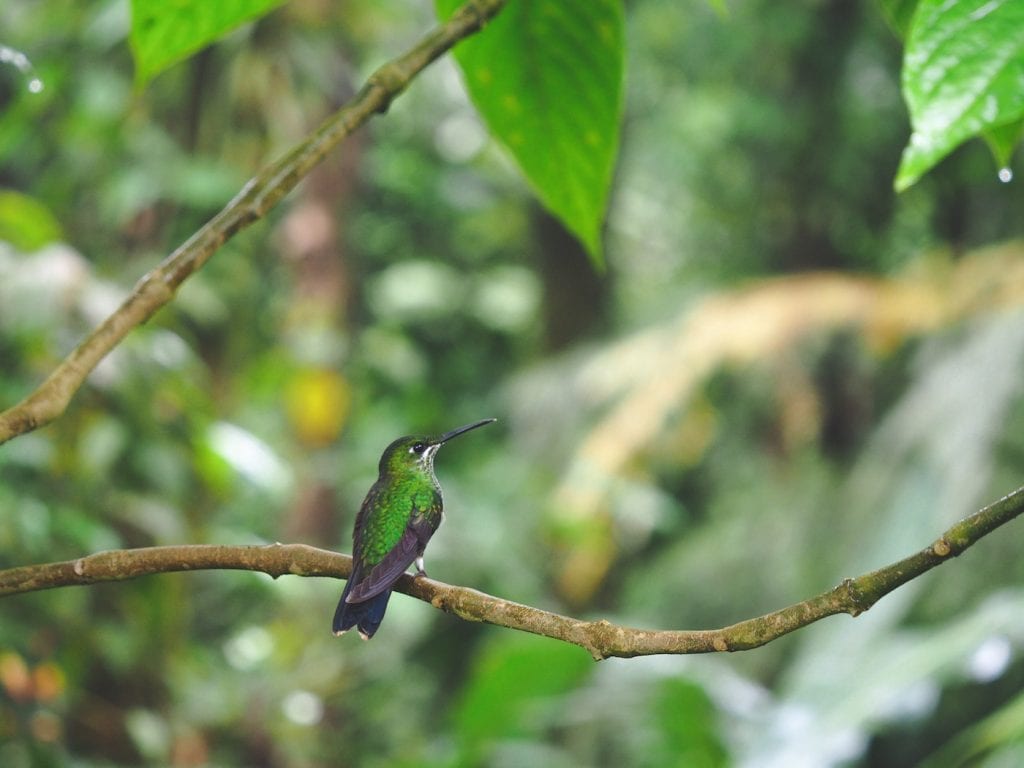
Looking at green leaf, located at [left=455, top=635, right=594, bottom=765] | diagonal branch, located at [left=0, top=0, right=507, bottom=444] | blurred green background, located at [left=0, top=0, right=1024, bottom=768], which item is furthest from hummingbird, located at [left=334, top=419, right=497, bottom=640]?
green leaf, located at [left=455, top=635, right=594, bottom=765]

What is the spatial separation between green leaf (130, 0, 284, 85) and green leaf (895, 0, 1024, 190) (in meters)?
0.30

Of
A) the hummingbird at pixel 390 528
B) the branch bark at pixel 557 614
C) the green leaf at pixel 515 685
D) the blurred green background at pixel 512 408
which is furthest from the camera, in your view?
the green leaf at pixel 515 685

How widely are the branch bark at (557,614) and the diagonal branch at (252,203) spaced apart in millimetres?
74

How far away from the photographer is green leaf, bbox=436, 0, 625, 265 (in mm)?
591

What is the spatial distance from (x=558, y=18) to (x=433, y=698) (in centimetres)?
351

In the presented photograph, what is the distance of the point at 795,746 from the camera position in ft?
6.61

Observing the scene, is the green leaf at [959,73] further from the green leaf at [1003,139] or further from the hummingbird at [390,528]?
the hummingbird at [390,528]

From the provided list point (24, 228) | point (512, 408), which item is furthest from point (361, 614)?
point (512, 408)

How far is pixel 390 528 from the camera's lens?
18.7 inches

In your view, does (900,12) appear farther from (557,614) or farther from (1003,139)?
(557,614)

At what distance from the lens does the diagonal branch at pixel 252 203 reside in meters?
0.45

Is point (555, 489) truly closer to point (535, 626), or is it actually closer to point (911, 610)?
point (911, 610)

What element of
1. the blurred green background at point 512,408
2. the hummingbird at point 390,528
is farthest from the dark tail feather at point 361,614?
the blurred green background at point 512,408

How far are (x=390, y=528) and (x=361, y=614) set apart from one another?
0.19 ft
